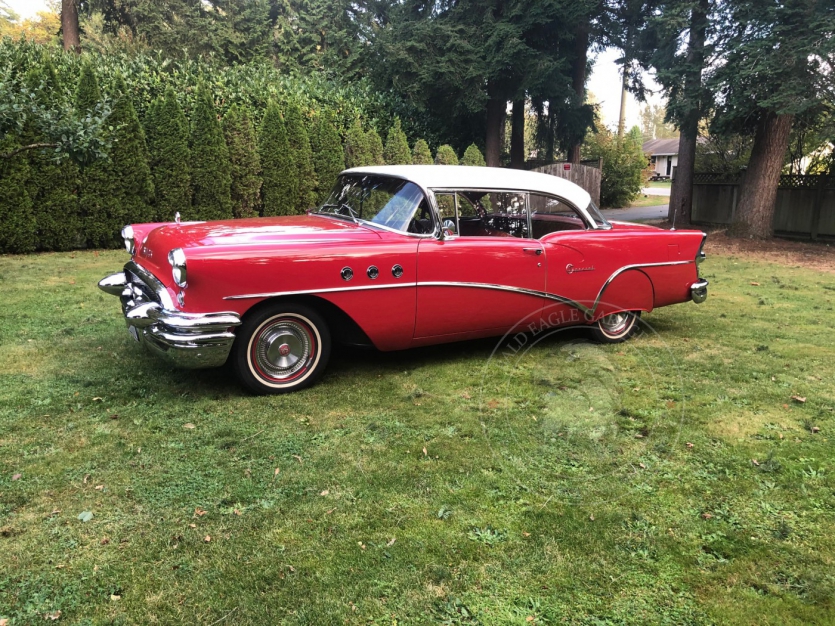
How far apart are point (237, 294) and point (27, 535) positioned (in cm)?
178

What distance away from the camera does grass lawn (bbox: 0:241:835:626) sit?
7.28 feet

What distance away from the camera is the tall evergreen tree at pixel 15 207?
9.52m

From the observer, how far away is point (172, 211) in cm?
1137

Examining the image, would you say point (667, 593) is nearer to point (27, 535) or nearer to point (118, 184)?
point (27, 535)

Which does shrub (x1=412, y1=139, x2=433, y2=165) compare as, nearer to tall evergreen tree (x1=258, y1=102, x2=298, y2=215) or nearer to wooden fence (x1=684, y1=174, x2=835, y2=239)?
tall evergreen tree (x1=258, y1=102, x2=298, y2=215)

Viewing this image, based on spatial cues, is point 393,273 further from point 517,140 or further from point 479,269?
point 517,140

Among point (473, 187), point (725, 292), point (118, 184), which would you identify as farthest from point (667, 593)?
point (118, 184)

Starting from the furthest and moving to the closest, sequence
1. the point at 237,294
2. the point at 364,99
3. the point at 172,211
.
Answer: the point at 364,99
the point at 172,211
the point at 237,294

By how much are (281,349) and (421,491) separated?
5.54 feet

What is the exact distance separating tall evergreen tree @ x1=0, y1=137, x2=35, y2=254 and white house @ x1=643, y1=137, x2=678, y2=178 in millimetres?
58558

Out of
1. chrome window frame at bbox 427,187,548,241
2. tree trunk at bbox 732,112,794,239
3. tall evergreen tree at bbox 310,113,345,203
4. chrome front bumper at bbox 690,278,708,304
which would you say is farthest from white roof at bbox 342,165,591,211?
tree trunk at bbox 732,112,794,239

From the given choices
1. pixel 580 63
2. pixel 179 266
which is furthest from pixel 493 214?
pixel 580 63

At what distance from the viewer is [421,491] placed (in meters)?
2.95

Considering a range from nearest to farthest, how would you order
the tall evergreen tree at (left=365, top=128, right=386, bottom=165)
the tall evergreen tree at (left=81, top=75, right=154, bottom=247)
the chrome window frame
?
the chrome window frame, the tall evergreen tree at (left=81, top=75, right=154, bottom=247), the tall evergreen tree at (left=365, top=128, right=386, bottom=165)
